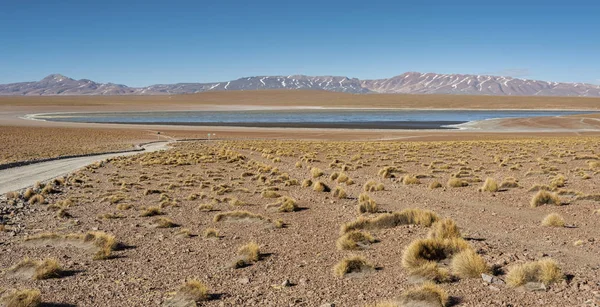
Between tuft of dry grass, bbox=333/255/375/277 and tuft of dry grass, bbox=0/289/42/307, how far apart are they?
14.2 feet

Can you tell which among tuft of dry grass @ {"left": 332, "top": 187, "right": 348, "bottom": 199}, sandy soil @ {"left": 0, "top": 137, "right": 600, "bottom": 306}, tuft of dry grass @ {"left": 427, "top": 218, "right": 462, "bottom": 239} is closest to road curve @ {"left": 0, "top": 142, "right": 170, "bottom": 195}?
sandy soil @ {"left": 0, "top": 137, "right": 600, "bottom": 306}

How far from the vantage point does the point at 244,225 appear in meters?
12.7

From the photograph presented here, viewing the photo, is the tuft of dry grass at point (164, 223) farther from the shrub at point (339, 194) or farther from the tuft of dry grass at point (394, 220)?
the shrub at point (339, 194)

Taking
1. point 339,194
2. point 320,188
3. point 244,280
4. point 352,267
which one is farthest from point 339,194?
point 244,280

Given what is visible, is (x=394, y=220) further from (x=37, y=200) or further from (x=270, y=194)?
(x=37, y=200)

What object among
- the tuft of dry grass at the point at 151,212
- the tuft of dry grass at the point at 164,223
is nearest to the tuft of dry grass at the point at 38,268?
the tuft of dry grass at the point at 164,223

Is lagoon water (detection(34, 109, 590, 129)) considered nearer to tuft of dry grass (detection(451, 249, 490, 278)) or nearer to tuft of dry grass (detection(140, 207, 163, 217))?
tuft of dry grass (detection(140, 207, 163, 217))

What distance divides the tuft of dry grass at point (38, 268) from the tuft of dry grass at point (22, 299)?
1.11 m

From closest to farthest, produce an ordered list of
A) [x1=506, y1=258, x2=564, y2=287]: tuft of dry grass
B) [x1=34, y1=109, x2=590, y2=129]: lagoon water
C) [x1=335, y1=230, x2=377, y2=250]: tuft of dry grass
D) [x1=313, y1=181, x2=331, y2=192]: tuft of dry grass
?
1. [x1=506, y1=258, x2=564, y2=287]: tuft of dry grass
2. [x1=335, y1=230, x2=377, y2=250]: tuft of dry grass
3. [x1=313, y1=181, x2=331, y2=192]: tuft of dry grass
4. [x1=34, y1=109, x2=590, y2=129]: lagoon water

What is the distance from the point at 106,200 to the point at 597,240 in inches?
561

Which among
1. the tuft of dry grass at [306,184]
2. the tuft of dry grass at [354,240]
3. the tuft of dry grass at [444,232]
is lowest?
the tuft of dry grass at [306,184]

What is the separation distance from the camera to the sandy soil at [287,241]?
7.25m

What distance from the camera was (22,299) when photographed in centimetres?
691

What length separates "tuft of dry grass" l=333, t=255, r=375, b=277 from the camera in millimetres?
8109
